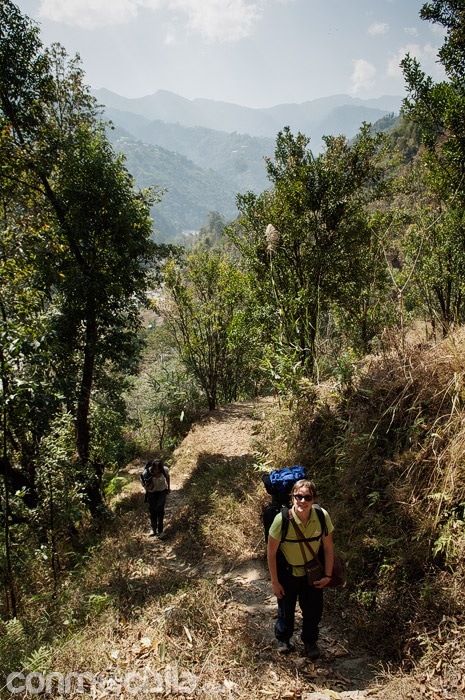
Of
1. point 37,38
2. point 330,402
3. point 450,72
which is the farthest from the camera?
point 37,38

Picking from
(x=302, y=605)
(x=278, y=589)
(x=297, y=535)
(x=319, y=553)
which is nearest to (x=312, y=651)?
(x=302, y=605)

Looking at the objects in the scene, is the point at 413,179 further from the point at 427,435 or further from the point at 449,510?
the point at 449,510

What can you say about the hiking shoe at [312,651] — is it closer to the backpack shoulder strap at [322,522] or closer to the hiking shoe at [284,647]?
the hiking shoe at [284,647]

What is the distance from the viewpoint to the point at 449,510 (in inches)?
139

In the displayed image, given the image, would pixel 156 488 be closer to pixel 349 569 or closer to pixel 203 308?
pixel 349 569

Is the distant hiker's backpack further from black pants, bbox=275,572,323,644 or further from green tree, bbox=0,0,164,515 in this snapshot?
green tree, bbox=0,0,164,515

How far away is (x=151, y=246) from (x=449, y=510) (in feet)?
24.9

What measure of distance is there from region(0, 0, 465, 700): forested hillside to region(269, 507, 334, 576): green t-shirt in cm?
95

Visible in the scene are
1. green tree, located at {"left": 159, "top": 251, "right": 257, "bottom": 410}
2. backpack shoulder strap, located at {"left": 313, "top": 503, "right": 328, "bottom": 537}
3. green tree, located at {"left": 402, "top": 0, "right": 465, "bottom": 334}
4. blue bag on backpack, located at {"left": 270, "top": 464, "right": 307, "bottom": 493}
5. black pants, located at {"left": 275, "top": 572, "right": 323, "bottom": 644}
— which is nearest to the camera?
backpack shoulder strap, located at {"left": 313, "top": 503, "right": 328, "bottom": 537}

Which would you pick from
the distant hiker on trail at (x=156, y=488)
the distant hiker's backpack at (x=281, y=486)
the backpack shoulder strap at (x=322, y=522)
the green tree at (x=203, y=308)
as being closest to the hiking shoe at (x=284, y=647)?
the distant hiker's backpack at (x=281, y=486)

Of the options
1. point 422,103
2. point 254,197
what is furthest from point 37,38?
point 422,103

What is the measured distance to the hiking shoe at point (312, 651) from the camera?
3191mm

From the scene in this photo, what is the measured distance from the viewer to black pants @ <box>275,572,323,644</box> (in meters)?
3.12

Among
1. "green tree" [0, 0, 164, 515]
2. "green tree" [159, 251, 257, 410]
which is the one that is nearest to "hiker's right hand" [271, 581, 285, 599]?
"green tree" [0, 0, 164, 515]
